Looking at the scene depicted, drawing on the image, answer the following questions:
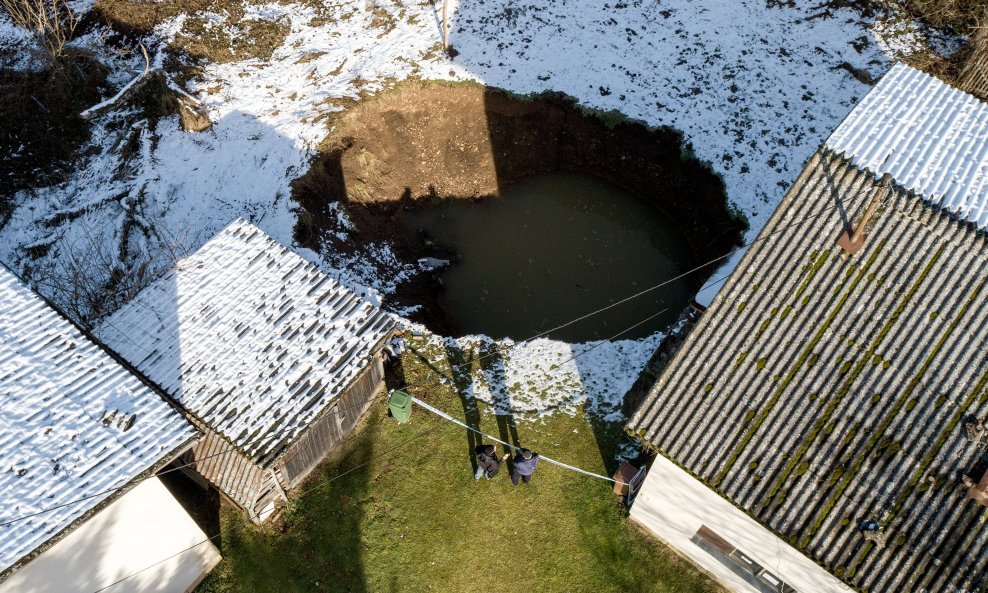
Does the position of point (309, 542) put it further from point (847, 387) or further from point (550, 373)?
point (847, 387)

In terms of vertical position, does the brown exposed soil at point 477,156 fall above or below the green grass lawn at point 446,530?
above

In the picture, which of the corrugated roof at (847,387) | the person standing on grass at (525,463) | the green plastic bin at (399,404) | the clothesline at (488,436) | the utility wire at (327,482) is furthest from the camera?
the green plastic bin at (399,404)

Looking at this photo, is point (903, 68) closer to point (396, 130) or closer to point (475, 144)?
point (475, 144)

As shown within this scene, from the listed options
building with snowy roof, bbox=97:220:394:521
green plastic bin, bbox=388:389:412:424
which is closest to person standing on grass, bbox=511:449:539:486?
green plastic bin, bbox=388:389:412:424

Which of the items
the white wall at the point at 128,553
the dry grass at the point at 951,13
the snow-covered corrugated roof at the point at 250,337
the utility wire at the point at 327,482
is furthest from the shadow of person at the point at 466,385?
the dry grass at the point at 951,13

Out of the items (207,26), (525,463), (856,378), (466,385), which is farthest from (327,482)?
(207,26)

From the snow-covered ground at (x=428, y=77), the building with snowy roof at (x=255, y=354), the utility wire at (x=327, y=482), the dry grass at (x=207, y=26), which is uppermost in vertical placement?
the dry grass at (x=207, y=26)

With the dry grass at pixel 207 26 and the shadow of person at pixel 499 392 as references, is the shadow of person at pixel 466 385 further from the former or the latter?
the dry grass at pixel 207 26

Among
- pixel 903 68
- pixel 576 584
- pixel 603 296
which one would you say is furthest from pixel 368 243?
pixel 903 68
